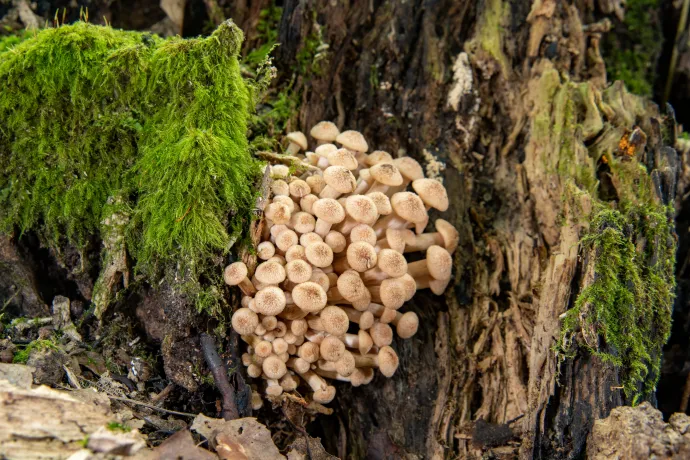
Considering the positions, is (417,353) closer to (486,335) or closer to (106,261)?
(486,335)

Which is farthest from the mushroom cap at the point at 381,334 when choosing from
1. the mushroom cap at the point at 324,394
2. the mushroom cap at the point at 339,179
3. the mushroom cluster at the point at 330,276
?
the mushroom cap at the point at 339,179

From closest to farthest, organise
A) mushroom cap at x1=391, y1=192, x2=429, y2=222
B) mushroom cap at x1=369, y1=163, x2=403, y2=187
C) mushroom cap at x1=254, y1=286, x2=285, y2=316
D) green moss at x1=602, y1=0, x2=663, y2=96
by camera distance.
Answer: mushroom cap at x1=254, y1=286, x2=285, y2=316 → mushroom cap at x1=391, y1=192, x2=429, y2=222 → mushroom cap at x1=369, y1=163, x2=403, y2=187 → green moss at x1=602, y1=0, x2=663, y2=96

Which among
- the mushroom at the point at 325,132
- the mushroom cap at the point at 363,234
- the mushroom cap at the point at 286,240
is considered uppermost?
the mushroom at the point at 325,132

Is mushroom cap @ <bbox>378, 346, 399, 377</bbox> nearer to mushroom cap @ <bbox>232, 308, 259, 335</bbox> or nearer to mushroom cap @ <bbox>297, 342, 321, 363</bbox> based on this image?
mushroom cap @ <bbox>297, 342, 321, 363</bbox>

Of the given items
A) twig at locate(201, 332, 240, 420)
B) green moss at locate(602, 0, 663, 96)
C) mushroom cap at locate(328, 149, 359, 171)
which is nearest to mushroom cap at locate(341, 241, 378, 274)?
mushroom cap at locate(328, 149, 359, 171)

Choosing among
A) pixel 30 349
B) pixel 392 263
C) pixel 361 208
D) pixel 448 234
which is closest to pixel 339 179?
pixel 361 208

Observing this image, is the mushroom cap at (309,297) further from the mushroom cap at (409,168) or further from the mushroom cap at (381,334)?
the mushroom cap at (409,168)

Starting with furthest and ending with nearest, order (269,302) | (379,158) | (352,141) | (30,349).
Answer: (379,158)
(352,141)
(269,302)
(30,349)

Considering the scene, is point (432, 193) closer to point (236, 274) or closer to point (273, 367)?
point (236, 274)
